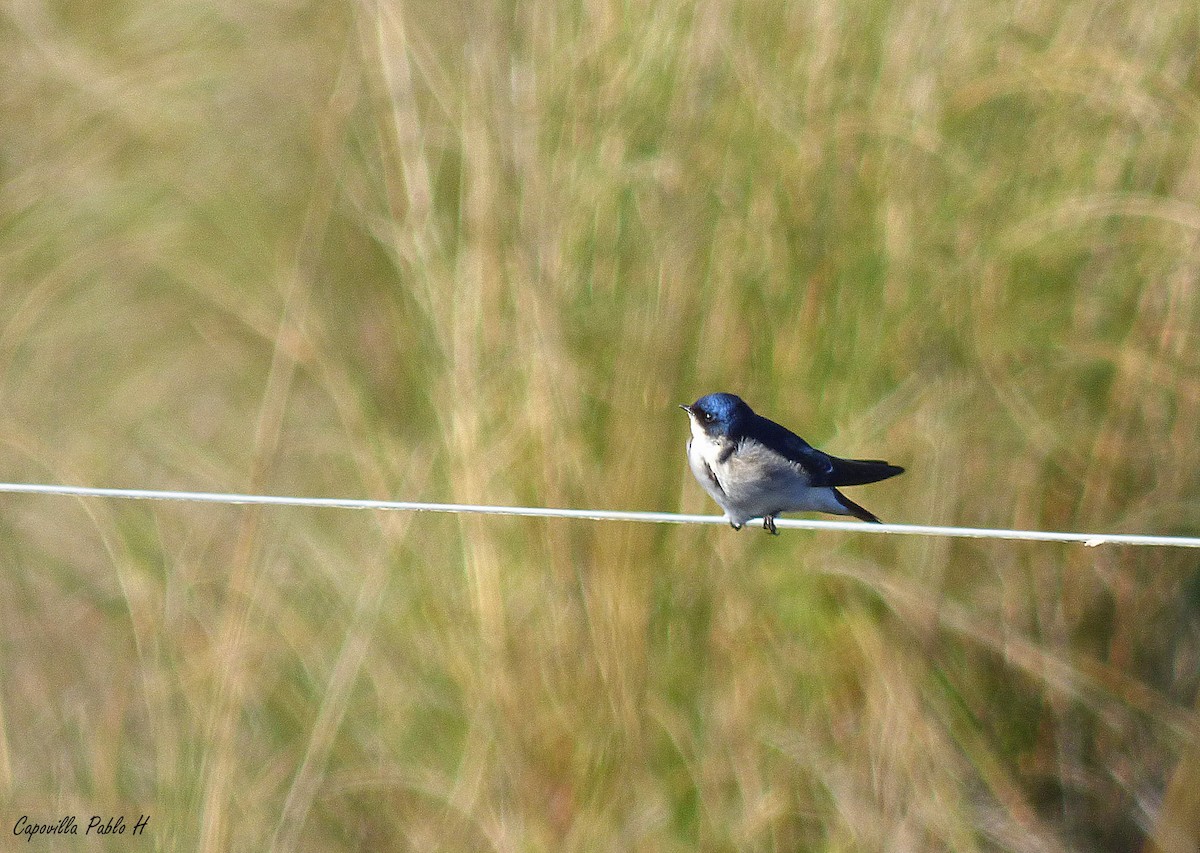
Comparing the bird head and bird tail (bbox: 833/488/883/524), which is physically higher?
the bird head

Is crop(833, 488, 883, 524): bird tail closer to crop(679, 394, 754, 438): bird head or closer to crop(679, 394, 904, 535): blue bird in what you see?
crop(679, 394, 904, 535): blue bird

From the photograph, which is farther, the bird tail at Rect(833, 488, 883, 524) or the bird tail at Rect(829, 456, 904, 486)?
the bird tail at Rect(833, 488, 883, 524)

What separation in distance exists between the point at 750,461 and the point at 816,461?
0.07 m

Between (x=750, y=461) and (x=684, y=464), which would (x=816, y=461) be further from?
(x=684, y=464)

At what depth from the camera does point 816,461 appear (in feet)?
4.91

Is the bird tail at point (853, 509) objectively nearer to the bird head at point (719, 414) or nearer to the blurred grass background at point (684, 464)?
the blurred grass background at point (684, 464)

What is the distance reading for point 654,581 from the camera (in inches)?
61.8

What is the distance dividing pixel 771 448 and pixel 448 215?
540mm

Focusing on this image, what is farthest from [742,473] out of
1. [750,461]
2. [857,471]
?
[857,471]

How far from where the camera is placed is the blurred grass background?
5.07 ft

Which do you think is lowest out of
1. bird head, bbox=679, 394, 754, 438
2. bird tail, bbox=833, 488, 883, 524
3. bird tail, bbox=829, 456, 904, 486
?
bird tail, bbox=833, 488, 883, 524

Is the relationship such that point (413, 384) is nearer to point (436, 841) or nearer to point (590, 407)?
point (590, 407)

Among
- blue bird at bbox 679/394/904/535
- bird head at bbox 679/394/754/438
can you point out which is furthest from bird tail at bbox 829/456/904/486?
bird head at bbox 679/394/754/438

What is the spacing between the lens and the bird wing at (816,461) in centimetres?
147
